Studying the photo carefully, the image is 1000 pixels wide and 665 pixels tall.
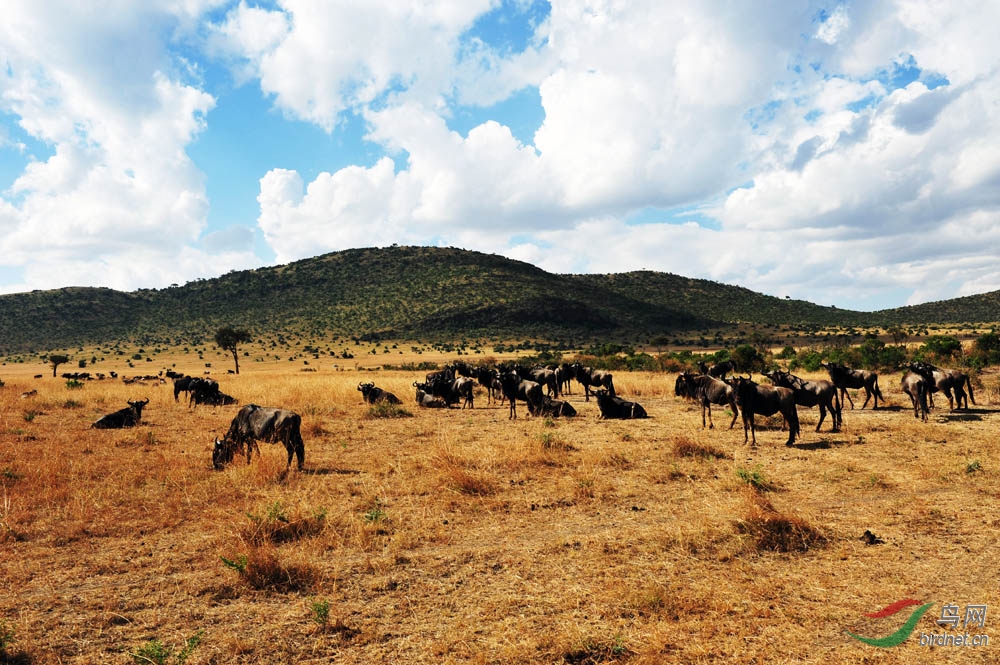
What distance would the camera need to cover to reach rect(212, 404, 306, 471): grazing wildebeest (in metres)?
12.6

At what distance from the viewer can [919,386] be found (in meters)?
17.5

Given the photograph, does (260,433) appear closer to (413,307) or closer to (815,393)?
(815,393)

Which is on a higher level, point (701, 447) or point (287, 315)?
point (287, 315)

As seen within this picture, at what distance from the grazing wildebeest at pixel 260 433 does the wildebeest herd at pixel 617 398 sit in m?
0.02

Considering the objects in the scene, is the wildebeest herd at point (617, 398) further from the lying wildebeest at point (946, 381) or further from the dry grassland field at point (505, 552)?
the dry grassland field at point (505, 552)

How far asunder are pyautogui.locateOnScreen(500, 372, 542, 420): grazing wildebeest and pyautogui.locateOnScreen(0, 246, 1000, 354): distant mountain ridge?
3009 inches

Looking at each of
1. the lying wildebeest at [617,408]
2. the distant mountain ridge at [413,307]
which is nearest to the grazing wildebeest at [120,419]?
the lying wildebeest at [617,408]

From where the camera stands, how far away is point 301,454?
495 inches

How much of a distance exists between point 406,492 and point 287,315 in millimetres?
113717

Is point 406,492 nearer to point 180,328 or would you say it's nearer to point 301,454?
point 301,454

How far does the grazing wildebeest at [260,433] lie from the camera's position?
1258 cm

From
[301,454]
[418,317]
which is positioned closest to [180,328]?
[418,317]

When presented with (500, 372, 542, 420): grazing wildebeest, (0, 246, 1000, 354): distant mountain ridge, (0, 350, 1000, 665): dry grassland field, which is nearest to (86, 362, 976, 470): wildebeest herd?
(500, 372, 542, 420): grazing wildebeest

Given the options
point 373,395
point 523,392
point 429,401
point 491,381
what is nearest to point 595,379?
point 491,381
